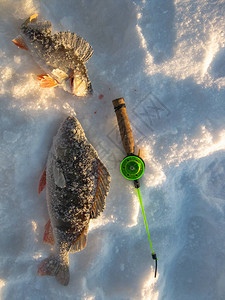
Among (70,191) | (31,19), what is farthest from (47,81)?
(70,191)

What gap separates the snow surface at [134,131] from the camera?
3.15m

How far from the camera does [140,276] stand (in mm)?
3236

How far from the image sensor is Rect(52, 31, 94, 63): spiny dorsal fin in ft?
9.68

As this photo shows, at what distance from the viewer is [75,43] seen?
9.95 feet

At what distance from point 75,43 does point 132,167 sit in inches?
65.2

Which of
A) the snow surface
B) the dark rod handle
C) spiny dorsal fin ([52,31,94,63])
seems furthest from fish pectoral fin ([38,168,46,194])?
spiny dorsal fin ([52,31,94,63])

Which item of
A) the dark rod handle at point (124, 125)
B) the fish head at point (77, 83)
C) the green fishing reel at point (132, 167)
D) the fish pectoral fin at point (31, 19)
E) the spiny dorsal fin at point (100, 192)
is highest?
the fish pectoral fin at point (31, 19)

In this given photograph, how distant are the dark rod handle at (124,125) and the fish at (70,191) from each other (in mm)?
397

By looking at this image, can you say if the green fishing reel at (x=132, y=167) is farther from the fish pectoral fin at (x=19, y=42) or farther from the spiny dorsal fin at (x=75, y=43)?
the fish pectoral fin at (x=19, y=42)

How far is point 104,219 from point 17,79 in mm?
2076

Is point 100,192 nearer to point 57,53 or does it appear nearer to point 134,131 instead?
point 134,131

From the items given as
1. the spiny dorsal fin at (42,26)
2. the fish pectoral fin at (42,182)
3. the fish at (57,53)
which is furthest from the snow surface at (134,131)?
the spiny dorsal fin at (42,26)

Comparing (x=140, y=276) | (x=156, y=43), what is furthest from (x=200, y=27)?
(x=140, y=276)

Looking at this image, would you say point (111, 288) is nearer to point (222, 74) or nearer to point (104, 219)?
point (104, 219)
